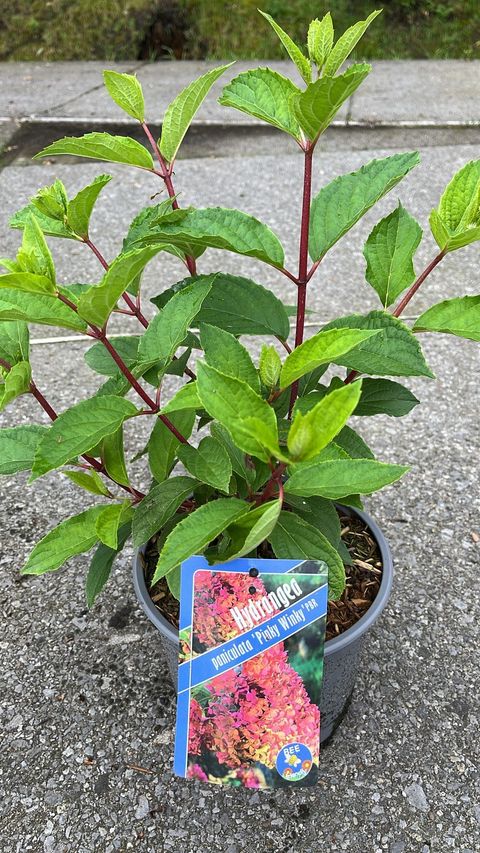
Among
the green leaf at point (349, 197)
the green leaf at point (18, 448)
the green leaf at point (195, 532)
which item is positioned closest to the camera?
the green leaf at point (195, 532)

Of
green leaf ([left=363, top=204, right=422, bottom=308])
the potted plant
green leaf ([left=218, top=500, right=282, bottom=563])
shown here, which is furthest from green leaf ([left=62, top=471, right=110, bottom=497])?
green leaf ([left=363, top=204, right=422, bottom=308])

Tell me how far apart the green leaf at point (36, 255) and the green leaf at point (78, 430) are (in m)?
0.14

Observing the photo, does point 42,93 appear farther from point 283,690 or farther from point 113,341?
point 283,690

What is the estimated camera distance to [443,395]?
1.99 meters

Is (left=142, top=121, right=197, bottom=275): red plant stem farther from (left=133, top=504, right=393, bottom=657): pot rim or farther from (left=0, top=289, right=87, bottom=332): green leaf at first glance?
(left=133, top=504, right=393, bottom=657): pot rim

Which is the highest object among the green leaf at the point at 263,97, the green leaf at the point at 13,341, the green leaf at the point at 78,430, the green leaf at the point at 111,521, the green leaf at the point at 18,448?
the green leaf at the point at 263,97

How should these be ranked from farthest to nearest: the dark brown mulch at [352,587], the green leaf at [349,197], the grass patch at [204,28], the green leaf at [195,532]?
the grass patch at [204,28]
the dark brown mulch at [352,587]
the green leaf at [349,197]
the green leaf at [195,532]

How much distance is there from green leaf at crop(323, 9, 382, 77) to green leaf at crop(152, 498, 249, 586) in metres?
0.48

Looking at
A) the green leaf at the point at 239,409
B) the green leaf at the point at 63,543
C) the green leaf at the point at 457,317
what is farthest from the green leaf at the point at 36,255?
the green leaf at the point at 457,317

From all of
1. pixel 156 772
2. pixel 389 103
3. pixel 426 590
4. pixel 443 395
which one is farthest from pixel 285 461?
pixel 389 103

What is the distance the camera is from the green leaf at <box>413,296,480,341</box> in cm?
85

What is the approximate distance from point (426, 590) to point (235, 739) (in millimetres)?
686

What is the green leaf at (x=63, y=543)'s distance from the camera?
0.92 meters

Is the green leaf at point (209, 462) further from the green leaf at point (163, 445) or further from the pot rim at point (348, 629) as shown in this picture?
the pot rim at point (348, 629)
